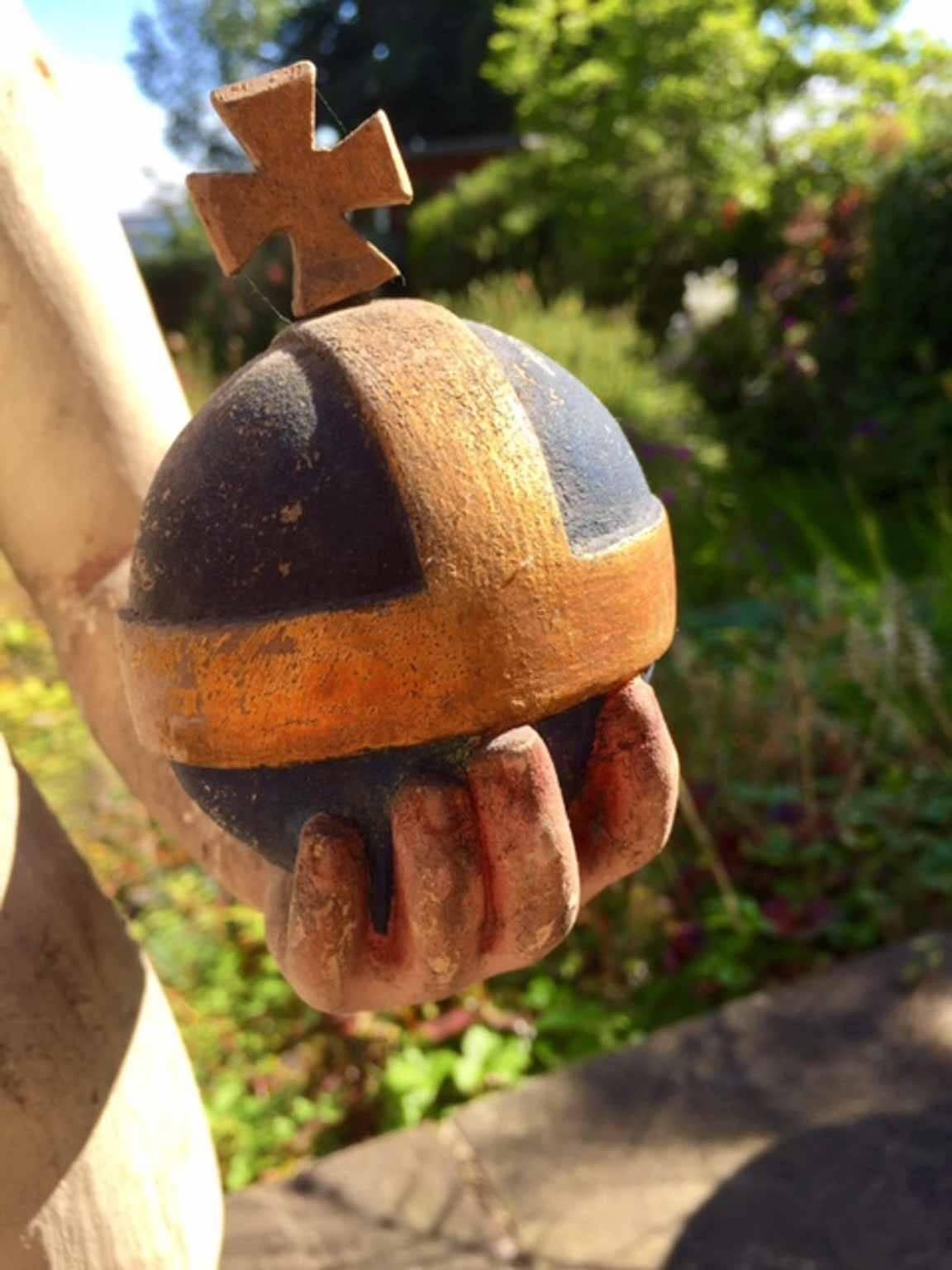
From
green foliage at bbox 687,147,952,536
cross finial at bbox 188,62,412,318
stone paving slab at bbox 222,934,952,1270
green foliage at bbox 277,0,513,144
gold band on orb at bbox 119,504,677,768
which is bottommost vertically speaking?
green foliage at bbox 687,147,952,536

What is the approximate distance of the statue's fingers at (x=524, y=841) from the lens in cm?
87

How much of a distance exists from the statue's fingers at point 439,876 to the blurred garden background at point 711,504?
52cm

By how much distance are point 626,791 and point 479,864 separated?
0.53 ft

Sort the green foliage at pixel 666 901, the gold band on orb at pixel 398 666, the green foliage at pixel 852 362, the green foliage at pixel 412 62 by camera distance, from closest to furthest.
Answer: the gold band on orb at pixel 398 666 → the green foliage at pixel 666 901 → the green foliage at pixel 852 362 → the green foliage at pixel 412 62

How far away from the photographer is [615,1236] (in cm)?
216

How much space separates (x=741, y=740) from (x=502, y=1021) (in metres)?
1.29

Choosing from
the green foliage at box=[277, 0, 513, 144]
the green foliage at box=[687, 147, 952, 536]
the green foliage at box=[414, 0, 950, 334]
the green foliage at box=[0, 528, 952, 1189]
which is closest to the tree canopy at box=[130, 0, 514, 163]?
the green foliage at box=[277, 0, 513, 144]

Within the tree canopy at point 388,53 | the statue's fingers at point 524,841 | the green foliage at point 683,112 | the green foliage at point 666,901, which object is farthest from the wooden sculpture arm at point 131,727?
the tree canopy at point 388,53

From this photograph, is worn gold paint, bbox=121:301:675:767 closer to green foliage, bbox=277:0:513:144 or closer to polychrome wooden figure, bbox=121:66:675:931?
polychrome wooden figure, bbox=121:66:675:931

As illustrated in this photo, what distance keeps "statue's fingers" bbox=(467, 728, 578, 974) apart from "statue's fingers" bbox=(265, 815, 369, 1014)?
0.34 ft

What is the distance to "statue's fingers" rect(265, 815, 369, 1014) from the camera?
0.90 m

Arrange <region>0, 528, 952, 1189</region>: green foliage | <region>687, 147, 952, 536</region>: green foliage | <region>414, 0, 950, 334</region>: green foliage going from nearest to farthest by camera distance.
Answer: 1. <region>0, 528, 952, 1189</region>: green foliage
2. <region>687, 147, 952, 536</region>: green foliage
3. <region>414, 0, 950, 334</region>: green foliage

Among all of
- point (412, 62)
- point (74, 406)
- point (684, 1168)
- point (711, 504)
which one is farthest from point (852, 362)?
point (412, 62)

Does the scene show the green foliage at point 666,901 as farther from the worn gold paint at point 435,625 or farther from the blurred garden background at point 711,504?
the worn gold paint at point 435,625
